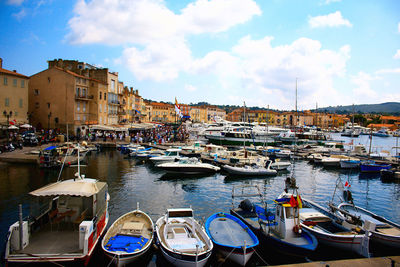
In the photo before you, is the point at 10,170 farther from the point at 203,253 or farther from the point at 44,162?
the point at 203,253

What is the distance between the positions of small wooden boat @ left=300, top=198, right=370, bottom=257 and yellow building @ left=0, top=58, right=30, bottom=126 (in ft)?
150

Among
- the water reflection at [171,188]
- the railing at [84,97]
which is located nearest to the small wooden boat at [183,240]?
the water reflection at [171,188]

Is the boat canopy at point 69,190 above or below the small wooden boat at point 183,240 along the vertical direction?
above

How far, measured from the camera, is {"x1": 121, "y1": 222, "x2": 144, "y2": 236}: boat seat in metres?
11.7

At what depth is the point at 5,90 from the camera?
42.3 meters

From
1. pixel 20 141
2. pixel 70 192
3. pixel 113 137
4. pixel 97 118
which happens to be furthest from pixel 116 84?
Answer: pixel 70 192

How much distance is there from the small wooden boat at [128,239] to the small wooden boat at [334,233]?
7.70m

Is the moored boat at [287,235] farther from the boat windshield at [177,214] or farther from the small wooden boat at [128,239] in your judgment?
the small wooden boat at [128,239]

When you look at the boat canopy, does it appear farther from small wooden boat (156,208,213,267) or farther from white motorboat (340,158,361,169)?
white motorboat (340,158,361,169)

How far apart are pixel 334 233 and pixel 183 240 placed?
25.2 feet

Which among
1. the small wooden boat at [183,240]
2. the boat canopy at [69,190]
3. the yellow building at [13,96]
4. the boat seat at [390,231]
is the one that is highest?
the yellow building at [13,96]

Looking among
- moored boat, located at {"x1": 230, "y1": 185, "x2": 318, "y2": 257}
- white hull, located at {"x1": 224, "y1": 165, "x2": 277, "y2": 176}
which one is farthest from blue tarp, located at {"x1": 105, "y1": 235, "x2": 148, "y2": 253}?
white hull, located at {"x1": 224, "y1": 165, "x2": 277, "y2": 176}

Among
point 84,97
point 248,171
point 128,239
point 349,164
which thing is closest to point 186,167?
point 248,171

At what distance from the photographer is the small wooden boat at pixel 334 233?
11.6 metres
